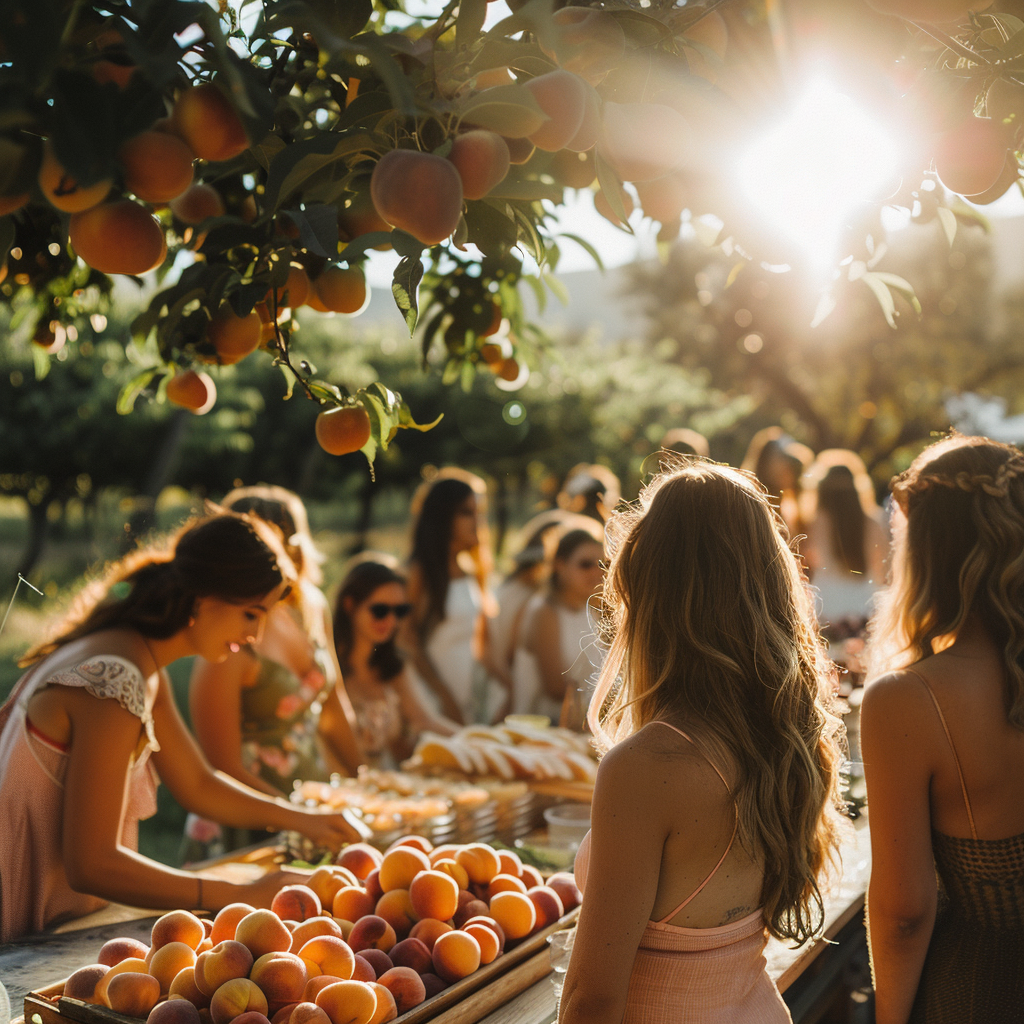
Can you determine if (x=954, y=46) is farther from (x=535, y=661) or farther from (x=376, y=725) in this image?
(x=535, y=661)

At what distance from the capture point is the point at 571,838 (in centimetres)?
228

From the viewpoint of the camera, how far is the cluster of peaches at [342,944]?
4.18 ft

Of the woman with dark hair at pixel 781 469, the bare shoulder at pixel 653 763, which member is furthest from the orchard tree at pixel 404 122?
the woman with dark hair at pixel 781 469

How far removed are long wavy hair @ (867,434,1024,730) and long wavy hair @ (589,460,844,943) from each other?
16.8 inches

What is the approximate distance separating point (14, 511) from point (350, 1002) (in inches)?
1176

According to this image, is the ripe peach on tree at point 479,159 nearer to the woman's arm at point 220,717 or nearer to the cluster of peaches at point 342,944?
the cluster of peaches at point 342,944

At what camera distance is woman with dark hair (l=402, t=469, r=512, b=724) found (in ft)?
14.5

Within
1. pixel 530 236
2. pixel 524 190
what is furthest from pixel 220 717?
pixel 524 190

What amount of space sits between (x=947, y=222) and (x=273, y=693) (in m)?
2.44

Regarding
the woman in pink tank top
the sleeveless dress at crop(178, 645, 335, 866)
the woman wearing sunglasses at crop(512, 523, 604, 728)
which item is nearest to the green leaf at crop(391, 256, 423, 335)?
the woman in pink tank top

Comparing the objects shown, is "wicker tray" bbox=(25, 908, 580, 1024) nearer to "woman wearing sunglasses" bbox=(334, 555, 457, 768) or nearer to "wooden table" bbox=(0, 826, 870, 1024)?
"wooden table" bbox=(0, 826, 870, 1024)

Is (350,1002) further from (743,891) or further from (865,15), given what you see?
(865,15)

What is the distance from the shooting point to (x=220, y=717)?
2.82 meters

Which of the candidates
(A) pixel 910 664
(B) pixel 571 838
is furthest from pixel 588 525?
(A) pixel 910 664
